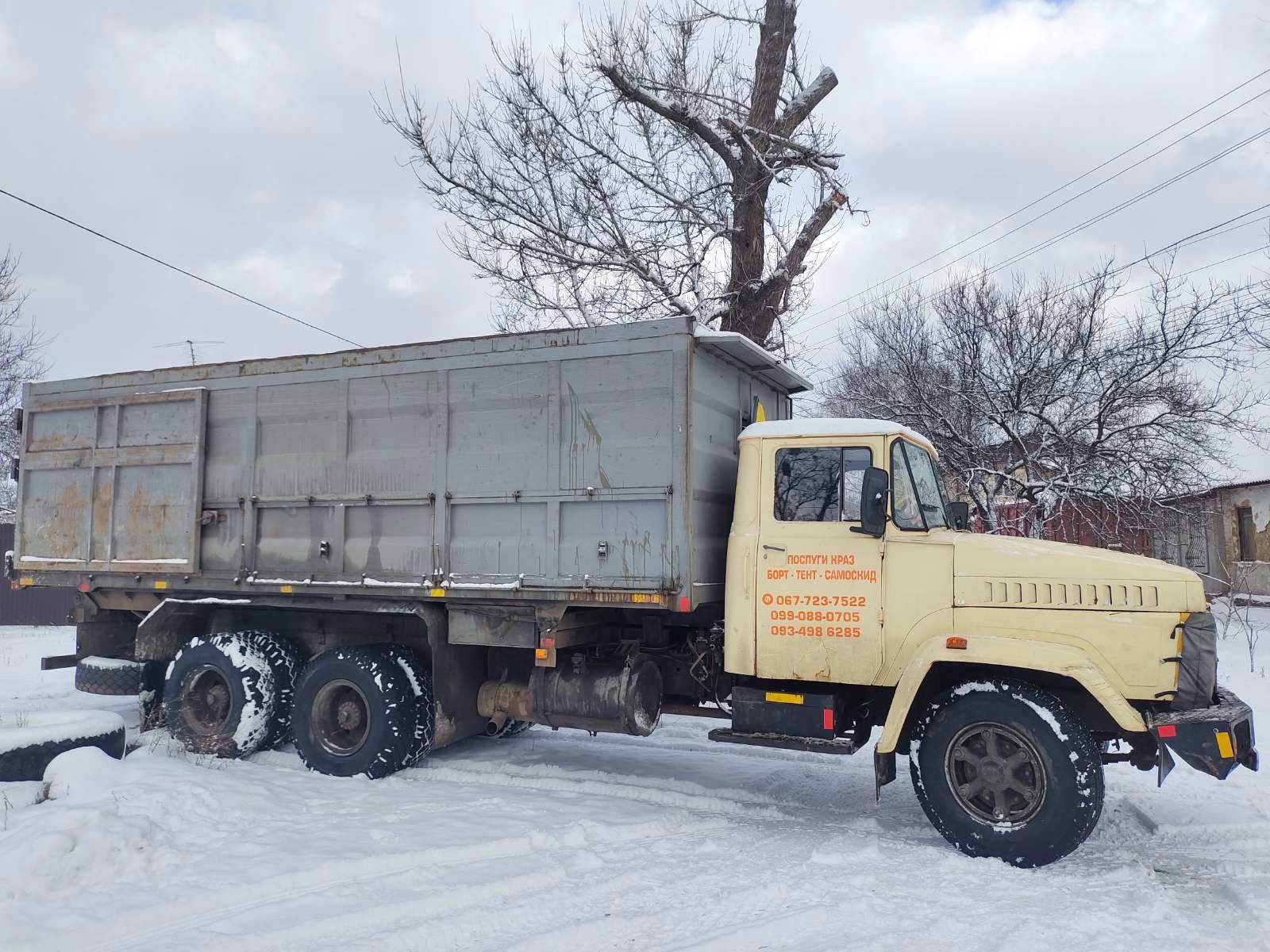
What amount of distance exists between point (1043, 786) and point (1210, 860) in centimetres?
108

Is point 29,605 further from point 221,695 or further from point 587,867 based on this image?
point 587,867

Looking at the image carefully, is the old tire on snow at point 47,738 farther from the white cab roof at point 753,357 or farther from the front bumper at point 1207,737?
the front bumper at point 1207,737

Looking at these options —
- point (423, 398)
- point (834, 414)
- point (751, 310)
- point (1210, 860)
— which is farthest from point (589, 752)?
point (834, 414)

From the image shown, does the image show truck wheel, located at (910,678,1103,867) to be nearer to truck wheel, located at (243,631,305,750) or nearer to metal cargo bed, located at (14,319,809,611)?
metal cargo bed, located at (14,319,809,611)

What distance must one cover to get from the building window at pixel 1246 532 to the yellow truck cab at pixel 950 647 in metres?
25.0

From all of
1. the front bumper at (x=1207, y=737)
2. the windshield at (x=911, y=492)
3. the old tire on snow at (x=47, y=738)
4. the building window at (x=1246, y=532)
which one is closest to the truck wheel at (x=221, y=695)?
the old tire on snow at (x=47, y=738)

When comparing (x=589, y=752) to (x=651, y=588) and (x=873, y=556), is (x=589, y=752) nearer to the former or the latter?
(x=651, y=588)

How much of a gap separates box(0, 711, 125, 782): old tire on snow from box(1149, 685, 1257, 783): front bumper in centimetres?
670

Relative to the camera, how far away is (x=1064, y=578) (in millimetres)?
5090

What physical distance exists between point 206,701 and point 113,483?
2.06m

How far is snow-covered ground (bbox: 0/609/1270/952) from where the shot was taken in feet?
12.9

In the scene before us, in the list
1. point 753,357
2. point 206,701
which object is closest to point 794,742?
point 753,357

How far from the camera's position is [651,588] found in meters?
5.76

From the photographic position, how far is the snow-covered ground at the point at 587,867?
3.92 meters
